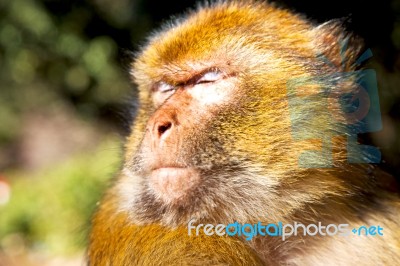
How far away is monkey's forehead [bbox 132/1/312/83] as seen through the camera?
7.04ft

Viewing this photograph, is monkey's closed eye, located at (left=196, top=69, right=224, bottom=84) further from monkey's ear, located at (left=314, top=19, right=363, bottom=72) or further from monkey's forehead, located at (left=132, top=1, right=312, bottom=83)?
monkey's ear, located at (left=314, top=19, right=363, bottom=72)

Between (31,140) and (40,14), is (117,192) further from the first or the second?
(31,140)

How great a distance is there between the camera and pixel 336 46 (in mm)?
2234

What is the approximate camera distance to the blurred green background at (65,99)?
13.1ft

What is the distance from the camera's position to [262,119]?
2025mm

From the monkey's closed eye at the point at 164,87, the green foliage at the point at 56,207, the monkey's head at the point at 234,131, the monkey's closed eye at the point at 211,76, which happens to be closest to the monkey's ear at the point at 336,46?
the monkey's head at the point at 234,131

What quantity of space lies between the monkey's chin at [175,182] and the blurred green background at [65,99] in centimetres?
104

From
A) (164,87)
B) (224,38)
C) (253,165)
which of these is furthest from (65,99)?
(253,165)

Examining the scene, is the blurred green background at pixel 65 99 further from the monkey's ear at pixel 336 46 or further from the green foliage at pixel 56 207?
the monkey's ear at pixel 336 46

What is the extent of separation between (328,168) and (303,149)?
120 millimetres

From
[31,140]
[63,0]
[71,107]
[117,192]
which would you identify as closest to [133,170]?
[117,192]

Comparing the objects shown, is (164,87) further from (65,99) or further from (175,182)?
(65,99)

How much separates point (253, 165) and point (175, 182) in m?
0.30

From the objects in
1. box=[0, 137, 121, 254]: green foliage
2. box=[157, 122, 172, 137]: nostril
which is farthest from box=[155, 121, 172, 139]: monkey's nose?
box=[0, 137, 121, 254]: green foliage
